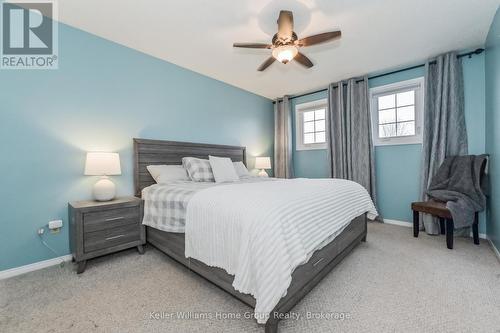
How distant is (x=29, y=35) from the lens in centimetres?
218

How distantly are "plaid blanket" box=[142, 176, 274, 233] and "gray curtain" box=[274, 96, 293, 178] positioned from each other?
→ 2.93 m

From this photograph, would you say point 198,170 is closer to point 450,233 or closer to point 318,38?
point 318,38

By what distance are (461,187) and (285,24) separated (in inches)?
113

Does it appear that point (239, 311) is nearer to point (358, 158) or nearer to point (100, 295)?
point (100, 295)

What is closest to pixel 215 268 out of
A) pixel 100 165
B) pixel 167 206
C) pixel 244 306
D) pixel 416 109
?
pixel 244 306

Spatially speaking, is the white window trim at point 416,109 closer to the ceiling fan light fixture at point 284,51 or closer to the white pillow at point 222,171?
the ceiling fan light fixture at point 284,51

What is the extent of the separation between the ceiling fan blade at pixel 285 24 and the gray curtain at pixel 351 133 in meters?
2.22

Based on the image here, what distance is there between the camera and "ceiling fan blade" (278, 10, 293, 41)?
6.24 feet

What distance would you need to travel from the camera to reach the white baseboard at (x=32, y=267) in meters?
1.95

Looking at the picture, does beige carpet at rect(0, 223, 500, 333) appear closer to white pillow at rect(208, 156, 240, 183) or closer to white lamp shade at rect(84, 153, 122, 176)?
white lamp shade at rect(84, 153, 122, 176)

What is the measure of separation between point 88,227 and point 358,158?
12.8 feet

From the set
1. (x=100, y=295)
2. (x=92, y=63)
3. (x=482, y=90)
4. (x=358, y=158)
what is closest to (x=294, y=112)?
(x=358, y=158)

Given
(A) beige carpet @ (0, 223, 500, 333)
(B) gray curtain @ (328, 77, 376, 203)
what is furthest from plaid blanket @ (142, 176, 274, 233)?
(B) gray curtain @ (328, 77, 376, 203)

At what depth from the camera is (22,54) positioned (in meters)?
2.13
